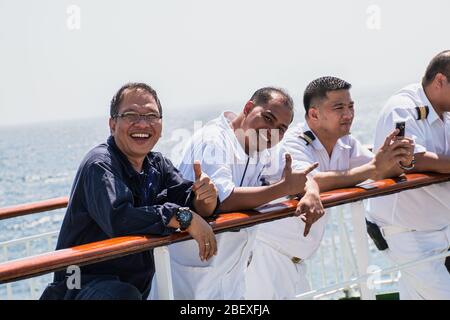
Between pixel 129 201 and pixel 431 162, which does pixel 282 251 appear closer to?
pixel 431 162

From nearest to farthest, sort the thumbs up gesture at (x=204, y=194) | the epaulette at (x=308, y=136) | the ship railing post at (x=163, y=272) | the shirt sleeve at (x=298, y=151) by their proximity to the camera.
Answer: the ship railing post at (x=163, y=272), the thumbs up gesture at (x=204, y=194), the shirt sleeve at (x=298, y=151), the epaulette at (x=308, y=136)

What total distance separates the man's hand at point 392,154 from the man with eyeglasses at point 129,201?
0.86 m

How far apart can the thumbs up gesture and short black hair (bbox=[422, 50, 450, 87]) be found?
1475 millimetres

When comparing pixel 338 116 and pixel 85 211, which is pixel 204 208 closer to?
pixel 85 211

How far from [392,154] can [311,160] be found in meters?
0.39

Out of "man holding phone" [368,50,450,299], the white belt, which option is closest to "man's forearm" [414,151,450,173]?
"man holding phone" [368,50,450,299]

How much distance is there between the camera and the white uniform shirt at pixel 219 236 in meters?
2.84

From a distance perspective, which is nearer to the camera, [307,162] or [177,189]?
[177,189]

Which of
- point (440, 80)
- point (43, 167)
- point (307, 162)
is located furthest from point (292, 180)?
point (43, 167)

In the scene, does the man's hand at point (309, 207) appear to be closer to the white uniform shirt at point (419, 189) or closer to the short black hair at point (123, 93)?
the short black hair at point (123, 93)

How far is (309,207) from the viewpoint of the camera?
2.68m

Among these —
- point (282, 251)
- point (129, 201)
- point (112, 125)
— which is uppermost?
point (112, 125)

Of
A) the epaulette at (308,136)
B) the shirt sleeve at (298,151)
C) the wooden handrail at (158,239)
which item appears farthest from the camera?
the epaulette at (308,136)

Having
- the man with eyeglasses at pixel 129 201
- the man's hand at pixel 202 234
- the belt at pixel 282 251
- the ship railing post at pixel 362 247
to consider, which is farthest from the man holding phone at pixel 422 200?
the man's hand at pixel 202 234
